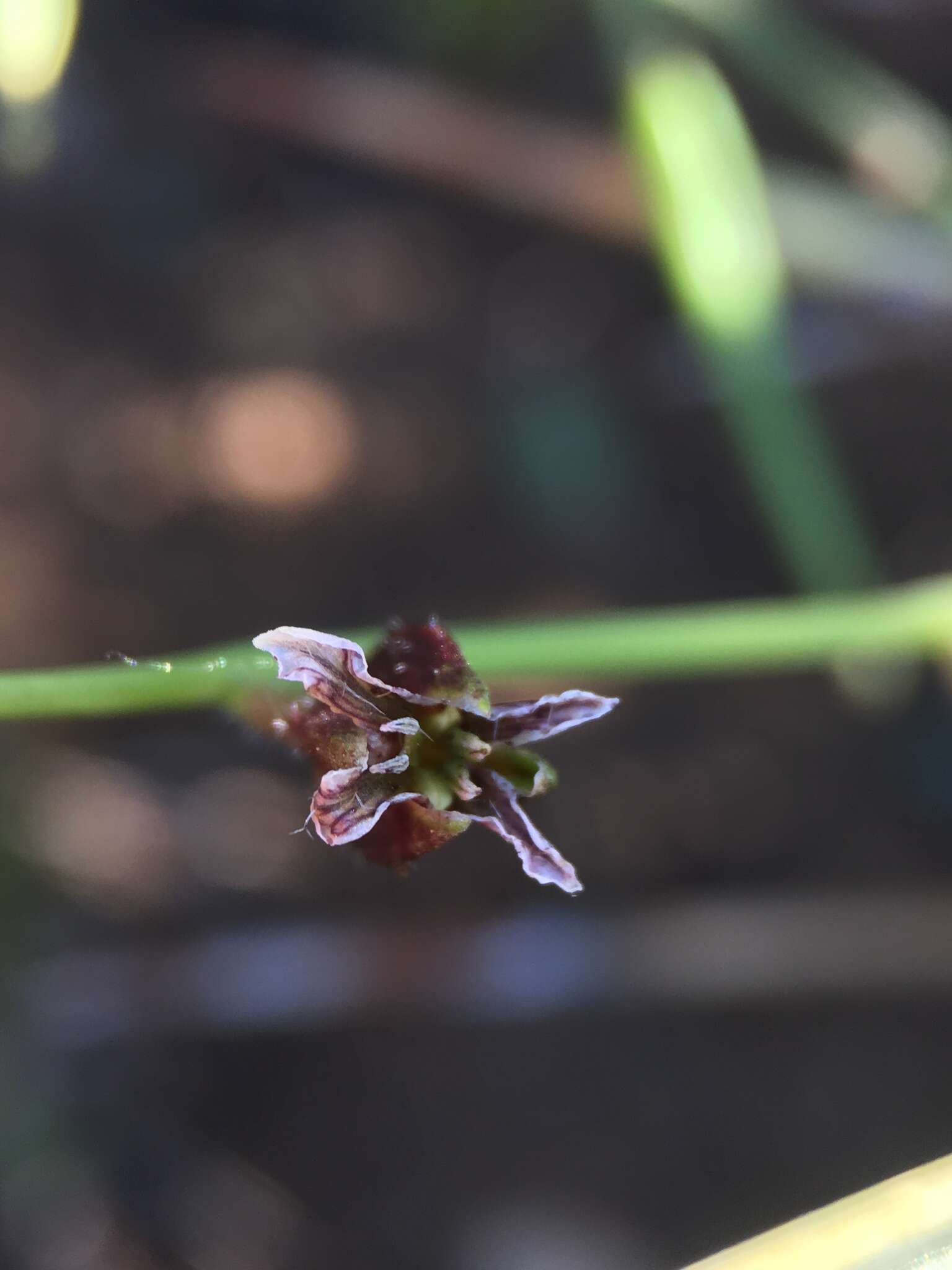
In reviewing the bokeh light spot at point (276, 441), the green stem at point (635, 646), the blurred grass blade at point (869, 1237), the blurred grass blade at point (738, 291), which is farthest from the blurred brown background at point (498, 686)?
the blurred grass blade at point (869, 1237)

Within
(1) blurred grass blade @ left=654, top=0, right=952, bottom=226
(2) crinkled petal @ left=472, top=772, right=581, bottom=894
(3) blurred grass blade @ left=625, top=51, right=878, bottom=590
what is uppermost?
(1) blurred grass blade @ left=654, top=0, right=952, bottom=226

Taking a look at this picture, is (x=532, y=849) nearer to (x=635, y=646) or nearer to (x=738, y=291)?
(x=635, y=646)

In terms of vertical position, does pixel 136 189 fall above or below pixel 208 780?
above

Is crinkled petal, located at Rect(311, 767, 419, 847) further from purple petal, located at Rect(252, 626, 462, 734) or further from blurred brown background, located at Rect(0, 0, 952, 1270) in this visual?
blurred brown background, located at Rect(0, 0, 952, 1270)

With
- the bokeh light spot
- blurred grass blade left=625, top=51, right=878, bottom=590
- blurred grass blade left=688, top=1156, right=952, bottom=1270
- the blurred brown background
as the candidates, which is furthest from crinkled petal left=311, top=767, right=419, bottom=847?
the bokeh light spot

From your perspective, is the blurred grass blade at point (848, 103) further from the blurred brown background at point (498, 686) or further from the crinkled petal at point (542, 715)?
the crinkled petal at point (542, 715)

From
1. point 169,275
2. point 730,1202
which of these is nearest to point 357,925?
point 730,1202

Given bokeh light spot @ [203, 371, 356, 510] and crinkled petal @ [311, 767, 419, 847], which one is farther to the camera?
bokeh light spot @ [203, 371, 356, 510]

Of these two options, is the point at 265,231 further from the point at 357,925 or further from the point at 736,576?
the point at 357,925
